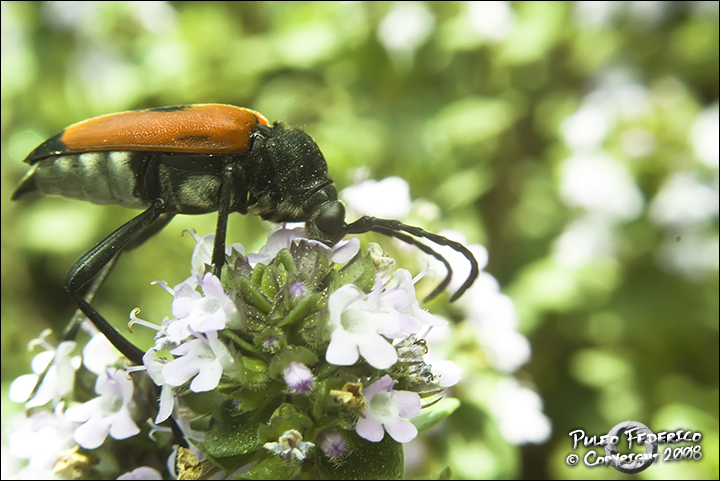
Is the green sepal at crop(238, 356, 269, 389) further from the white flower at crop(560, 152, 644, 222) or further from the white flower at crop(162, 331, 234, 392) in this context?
the white flower at crop(560, 152, 644, 222)

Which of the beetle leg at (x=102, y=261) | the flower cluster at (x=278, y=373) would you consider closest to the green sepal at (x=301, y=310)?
the flower cluster at (x=278, y=373)

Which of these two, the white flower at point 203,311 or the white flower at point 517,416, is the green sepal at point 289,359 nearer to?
the white flower at point 203,311

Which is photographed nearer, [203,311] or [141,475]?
[203,311]

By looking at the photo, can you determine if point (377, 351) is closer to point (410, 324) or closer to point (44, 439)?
point (410, 324)

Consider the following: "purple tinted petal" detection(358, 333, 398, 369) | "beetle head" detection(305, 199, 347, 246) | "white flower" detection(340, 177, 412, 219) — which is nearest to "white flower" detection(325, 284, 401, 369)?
"purple tinted petal" detection(358, 333, 398, 369)

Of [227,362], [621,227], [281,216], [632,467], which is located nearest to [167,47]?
[281,216]

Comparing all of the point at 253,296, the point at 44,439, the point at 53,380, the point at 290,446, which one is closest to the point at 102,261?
the point at 53,380
